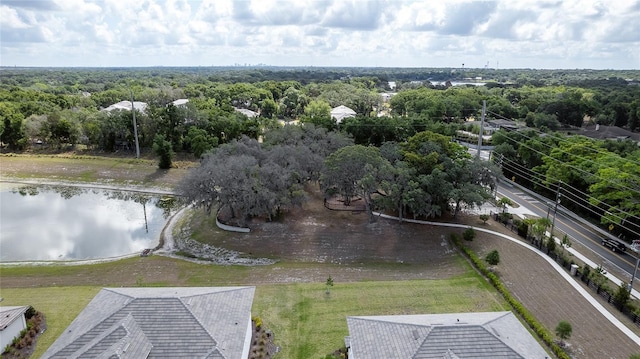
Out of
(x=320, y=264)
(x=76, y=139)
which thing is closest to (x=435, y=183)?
(x=320, y=264)

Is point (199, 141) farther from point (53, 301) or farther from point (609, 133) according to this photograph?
point (609, 133)

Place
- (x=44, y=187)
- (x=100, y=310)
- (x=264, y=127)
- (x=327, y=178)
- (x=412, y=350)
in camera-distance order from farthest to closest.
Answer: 1. (x=264, y=127)
2. (x=44, y=187)
3. (x=327, y=178)
4. (x=100, y=310)
5. (x=412, y=350)

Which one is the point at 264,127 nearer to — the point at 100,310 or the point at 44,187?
the point at 44,187

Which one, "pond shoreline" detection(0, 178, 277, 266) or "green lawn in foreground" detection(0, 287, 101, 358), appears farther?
"pond shoreline" detection(0, 178, 277, 266)

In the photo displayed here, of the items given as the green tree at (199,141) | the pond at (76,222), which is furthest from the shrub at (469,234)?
the green tree at (199,141)

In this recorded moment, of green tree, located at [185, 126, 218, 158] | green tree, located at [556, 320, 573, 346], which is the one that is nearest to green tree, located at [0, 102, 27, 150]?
green tree, located at [185, 126, 218, 158]

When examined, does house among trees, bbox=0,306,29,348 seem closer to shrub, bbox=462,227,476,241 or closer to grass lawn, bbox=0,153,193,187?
grass lawn, bbox=0,153,193,187
